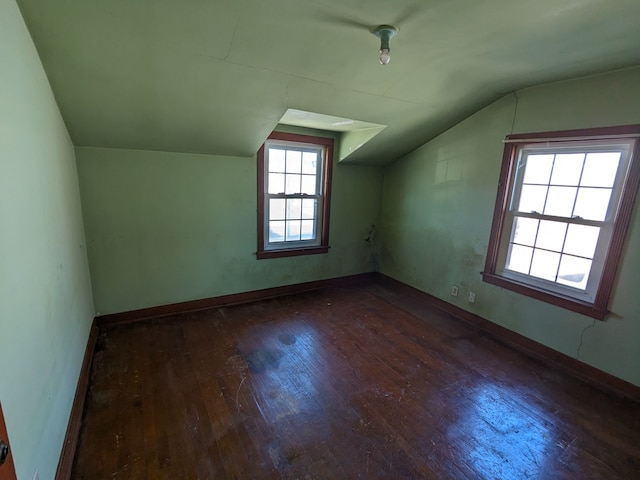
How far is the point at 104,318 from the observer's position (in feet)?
9.17

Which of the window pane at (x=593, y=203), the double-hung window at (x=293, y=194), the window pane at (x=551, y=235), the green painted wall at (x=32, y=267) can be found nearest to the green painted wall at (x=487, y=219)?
the window pane at (x=593, y=203)

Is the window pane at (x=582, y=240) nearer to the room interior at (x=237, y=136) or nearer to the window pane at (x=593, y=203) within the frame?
the window pane at (x=593, y=203)

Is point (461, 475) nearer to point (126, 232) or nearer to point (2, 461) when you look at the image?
point (2, 461)

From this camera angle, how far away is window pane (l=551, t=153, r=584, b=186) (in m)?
2.37

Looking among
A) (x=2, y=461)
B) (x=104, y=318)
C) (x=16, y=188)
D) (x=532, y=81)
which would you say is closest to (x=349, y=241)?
(x=532, y=81)

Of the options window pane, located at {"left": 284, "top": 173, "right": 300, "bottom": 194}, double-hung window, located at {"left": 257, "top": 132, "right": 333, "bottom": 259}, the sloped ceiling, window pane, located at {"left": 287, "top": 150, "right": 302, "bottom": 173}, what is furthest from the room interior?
window pane, located at {"left": 284, "top": 173, "right": 300, "bottom": 194}

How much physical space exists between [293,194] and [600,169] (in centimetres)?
285

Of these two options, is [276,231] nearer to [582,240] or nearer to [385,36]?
[385,36]

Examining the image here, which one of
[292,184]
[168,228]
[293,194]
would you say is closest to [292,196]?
[293,194]

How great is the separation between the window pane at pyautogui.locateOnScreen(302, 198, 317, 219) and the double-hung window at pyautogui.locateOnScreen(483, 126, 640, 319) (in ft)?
6.78

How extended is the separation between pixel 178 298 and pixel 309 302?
4.80 ft

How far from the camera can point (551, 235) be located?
2.56 meters

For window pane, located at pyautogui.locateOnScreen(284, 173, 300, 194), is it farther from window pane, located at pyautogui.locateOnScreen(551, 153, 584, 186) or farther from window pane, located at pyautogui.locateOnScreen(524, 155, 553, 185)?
window pane, located at pyautogui.locateOnScreen(551, 153, 584, 186)

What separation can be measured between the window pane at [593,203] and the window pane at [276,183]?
2845 millimetres
